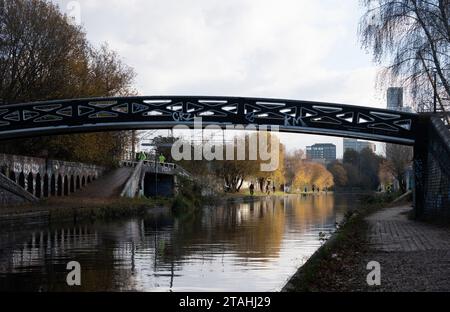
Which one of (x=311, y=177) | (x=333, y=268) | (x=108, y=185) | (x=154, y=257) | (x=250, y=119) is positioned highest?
(x=250, y=119)

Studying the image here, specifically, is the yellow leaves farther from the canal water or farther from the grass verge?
the grass verge

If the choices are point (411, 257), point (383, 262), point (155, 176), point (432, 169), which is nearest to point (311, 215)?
point (432, 169)

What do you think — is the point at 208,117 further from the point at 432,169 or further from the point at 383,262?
the point at 383,262

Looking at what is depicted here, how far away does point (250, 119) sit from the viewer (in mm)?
25984

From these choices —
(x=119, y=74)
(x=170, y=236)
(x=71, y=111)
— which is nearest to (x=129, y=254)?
(x=170, y=236)

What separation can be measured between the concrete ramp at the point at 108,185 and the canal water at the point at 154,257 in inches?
701

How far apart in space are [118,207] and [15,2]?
13370 mm

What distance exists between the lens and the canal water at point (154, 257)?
463 inches

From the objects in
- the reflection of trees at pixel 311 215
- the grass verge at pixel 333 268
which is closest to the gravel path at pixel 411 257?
the grass verge at pixel 333 268

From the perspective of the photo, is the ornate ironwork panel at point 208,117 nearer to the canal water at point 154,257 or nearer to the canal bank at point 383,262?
the canal water at point 154,257

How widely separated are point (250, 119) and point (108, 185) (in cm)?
2477

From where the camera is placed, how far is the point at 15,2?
36.2m

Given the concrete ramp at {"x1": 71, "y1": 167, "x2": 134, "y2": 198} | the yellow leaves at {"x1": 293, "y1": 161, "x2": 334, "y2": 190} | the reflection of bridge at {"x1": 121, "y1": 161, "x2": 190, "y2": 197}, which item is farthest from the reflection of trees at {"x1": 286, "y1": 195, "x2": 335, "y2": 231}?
the yellow leaves at {"x1": 293, "y1": 161, "x2": 334, "y2": 190}
